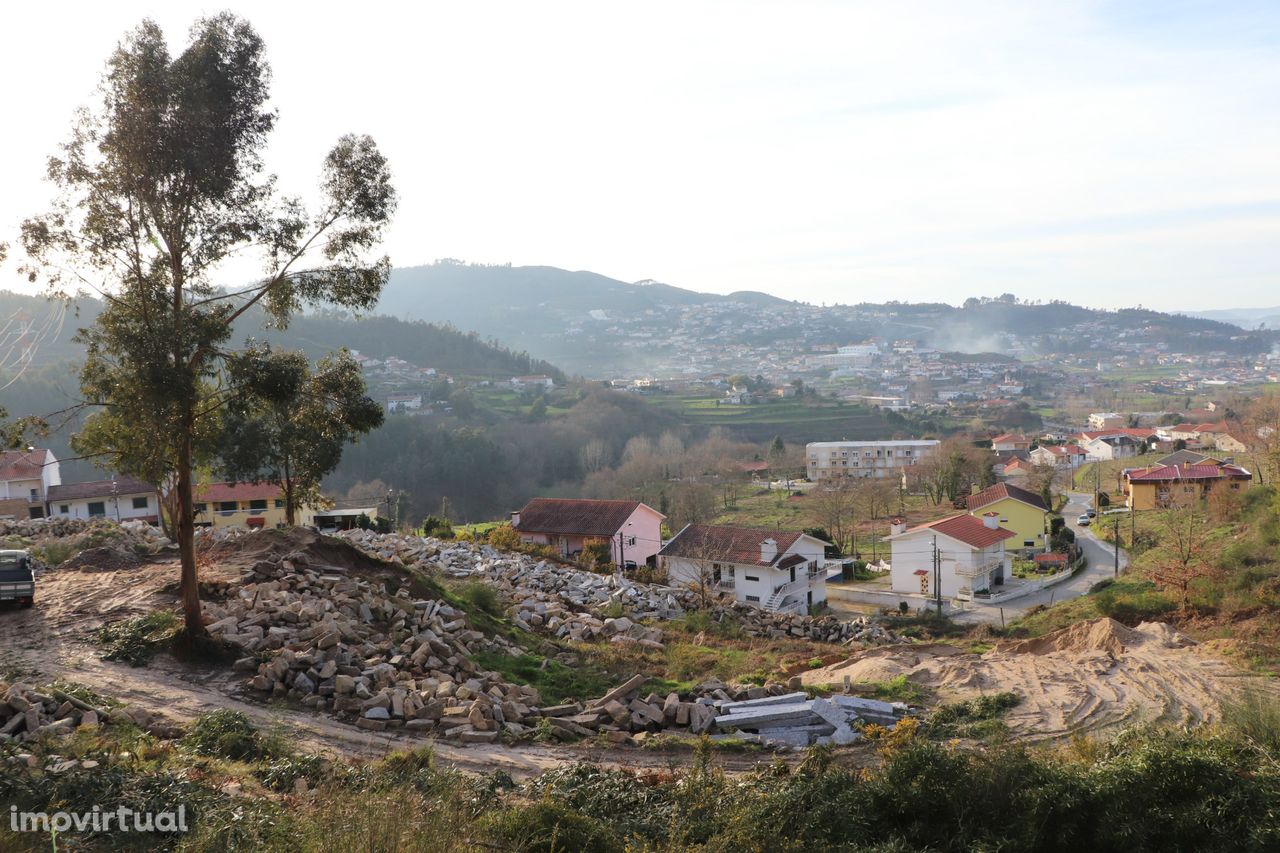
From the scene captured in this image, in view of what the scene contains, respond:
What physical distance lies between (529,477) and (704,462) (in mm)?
14614

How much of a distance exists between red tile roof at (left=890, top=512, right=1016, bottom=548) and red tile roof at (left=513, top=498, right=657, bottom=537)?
11768mm

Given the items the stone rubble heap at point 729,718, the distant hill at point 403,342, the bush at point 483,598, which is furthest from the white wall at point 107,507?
the distant hill at point 403,342

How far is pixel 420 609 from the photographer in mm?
14523

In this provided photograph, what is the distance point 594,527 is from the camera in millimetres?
33812

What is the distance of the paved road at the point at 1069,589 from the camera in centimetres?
2864

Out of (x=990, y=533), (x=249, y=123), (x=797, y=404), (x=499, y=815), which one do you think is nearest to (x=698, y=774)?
(x=499, y=815)

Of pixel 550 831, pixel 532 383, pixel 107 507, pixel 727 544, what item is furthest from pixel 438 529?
pixel 532 383

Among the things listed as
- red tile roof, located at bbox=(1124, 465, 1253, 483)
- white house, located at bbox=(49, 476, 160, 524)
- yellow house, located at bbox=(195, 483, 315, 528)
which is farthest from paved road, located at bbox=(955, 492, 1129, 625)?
white house, located at bbox=(49, 476, 160, 524)

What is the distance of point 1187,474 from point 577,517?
104ft

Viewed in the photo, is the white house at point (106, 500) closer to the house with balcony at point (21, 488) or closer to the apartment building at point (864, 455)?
the house with balcony at point (21, 488)

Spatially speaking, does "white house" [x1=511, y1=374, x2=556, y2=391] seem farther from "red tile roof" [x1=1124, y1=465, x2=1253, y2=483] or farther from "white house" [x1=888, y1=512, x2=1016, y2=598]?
"white house" [x1=888, y1=512, x2=1016, y2=598]

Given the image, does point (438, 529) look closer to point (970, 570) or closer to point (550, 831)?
point (970, 570)

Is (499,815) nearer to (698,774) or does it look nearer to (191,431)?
(698,774)

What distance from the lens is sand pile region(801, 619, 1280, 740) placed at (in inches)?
437
